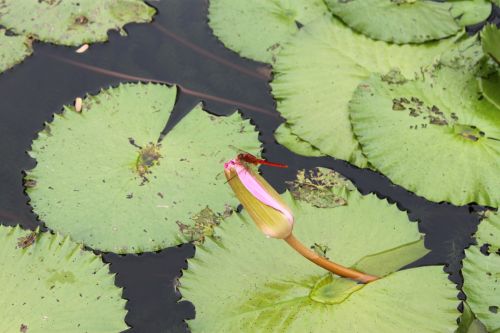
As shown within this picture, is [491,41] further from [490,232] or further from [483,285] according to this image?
[483,285]

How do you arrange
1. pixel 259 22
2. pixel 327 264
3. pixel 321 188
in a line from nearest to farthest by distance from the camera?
1. pixel 327 264
2. pixel 321 188
3. pixel 259 22

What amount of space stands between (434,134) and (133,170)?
1.26m

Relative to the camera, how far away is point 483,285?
2.25 m

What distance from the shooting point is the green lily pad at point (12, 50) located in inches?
124

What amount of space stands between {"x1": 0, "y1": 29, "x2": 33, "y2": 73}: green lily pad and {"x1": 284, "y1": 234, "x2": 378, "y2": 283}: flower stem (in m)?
1.90

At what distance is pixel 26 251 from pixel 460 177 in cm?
169

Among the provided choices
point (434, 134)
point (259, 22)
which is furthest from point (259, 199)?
point (259, 22)

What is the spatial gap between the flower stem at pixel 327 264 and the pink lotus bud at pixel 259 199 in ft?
0.30

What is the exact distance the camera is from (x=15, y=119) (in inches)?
118

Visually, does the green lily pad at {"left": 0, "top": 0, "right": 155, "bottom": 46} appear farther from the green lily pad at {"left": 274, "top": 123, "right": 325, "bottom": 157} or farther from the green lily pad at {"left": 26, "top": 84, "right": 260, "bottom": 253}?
the green lily pad at {"left": 274, "top": 123, "right": 325, "bottom": 157}

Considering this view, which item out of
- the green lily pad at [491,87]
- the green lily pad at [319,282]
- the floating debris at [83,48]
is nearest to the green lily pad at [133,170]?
the green lily pad at [319,282]

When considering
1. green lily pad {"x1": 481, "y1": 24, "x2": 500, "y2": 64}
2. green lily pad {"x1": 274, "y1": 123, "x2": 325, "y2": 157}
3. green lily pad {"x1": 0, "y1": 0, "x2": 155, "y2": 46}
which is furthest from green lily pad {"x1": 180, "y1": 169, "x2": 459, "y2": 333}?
green lily pad {"x1": 0, "y1": 0, "x2": 155, "y2": 46}

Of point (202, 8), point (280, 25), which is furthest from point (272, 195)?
point (202, 8)

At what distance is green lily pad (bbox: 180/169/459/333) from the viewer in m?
2.10
